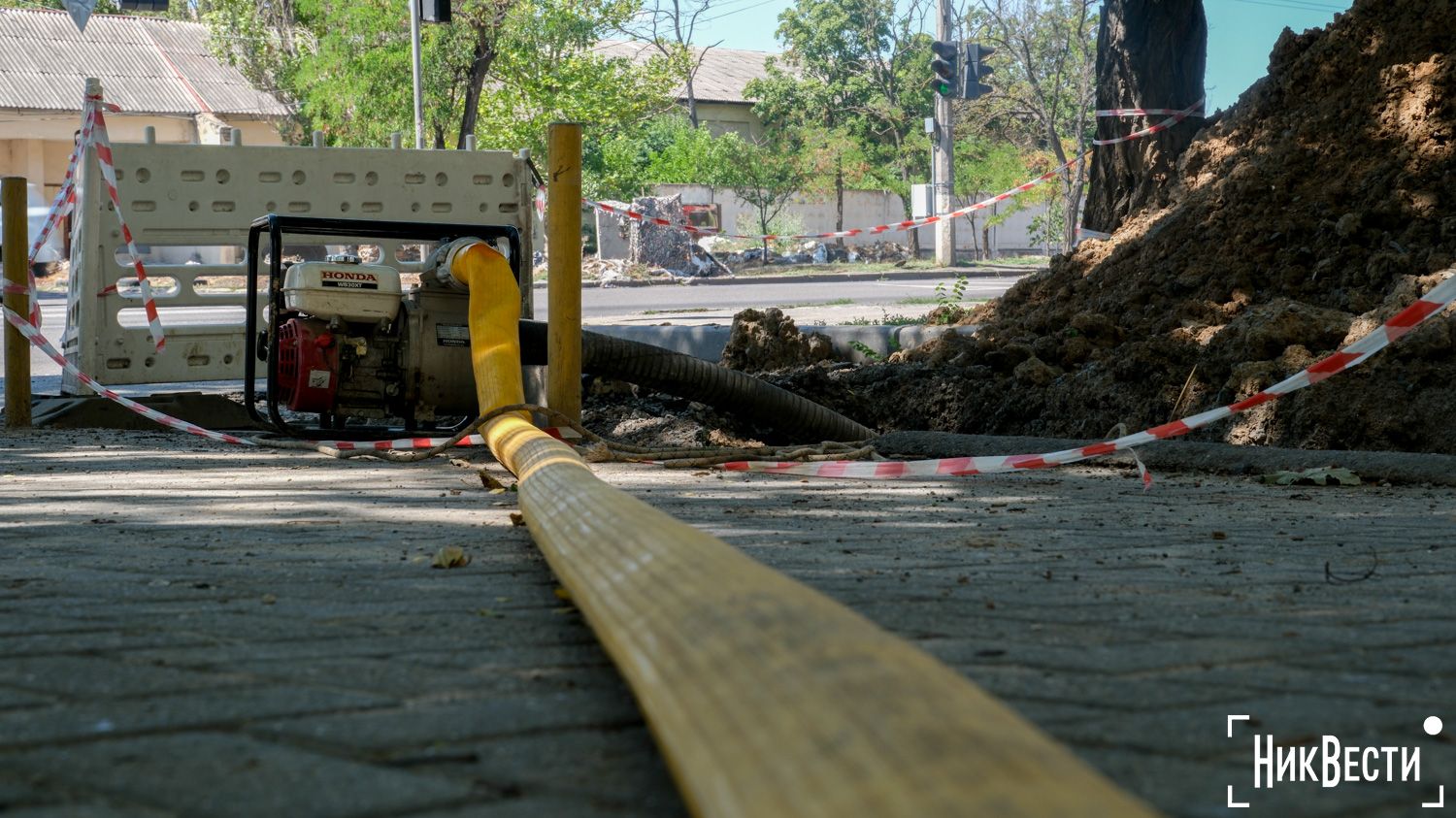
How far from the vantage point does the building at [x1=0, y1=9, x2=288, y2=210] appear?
39.0 meters

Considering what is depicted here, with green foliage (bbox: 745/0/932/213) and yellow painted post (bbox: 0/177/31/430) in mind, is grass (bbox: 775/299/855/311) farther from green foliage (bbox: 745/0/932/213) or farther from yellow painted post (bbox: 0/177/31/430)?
green foliage (bbox: 745/0/932/213)

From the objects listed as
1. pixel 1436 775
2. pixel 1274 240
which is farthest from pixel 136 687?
pixel 1274 240

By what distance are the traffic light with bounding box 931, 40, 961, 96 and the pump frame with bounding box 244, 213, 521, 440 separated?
17498 millimetres

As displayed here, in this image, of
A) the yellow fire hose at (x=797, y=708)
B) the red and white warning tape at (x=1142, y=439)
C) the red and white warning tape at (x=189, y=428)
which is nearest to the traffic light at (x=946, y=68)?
the red and white warning tape at (x=189, y=428)

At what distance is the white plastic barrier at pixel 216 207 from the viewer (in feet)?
28.0

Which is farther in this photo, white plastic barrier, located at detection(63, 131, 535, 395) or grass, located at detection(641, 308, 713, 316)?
grass, located at detection(641, 308, 713, 316)

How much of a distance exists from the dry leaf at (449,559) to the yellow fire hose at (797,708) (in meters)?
0.90

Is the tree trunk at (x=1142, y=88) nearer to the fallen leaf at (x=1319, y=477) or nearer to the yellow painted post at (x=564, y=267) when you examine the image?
the fallen leaf at (x=1319, y=477)

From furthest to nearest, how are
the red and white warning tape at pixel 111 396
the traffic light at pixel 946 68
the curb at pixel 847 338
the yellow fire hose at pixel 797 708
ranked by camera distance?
the traffic light at pixel 946 68 → the curb at pixel 847 338 → the red and white warning tape at pixel 111 396 → the yellow fire hose at pixel 797 708

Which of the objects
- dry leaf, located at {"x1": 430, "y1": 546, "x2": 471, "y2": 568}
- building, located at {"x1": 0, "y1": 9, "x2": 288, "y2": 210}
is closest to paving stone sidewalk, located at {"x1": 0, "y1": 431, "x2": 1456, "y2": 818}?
dry leaf, located at {"x1": 430, "y1": 546, "x2": 471, "y2": 568}

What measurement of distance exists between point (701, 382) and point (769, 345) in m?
2.12

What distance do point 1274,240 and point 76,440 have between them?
6334 mm

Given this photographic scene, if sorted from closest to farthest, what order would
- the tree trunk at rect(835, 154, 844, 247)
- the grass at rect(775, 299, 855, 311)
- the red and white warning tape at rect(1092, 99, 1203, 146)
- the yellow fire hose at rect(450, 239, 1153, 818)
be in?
the yellow fire hose at rect(450, 239, 1153, 818), the red and white warning tape at rect(1092, 99, 1203, 146), the grass at rect(775, 299, 855, 311), the tree trunk at rect(835, 154, 844, 247)

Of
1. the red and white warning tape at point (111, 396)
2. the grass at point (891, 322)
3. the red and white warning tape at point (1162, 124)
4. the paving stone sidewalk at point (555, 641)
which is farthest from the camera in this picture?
the grass at point (891, 322)
